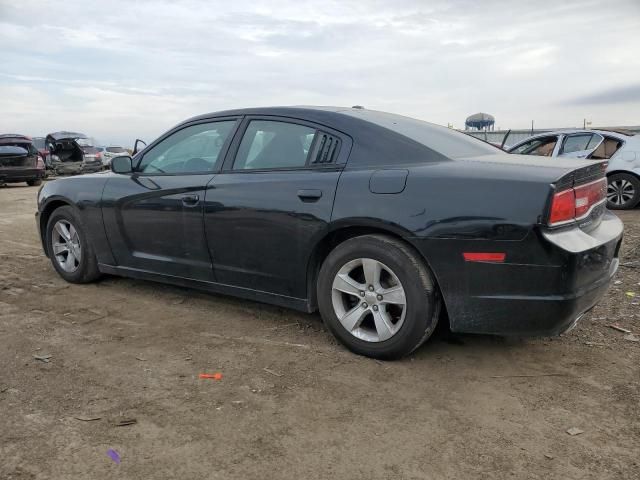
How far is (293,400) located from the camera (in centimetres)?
279

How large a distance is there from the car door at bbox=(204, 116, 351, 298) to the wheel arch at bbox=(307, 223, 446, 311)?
4cm

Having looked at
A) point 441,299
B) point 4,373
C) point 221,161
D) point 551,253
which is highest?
point 221,161

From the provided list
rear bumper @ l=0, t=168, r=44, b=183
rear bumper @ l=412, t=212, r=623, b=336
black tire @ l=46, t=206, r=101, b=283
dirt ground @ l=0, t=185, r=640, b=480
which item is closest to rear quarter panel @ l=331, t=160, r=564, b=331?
rear bumper @ l=412, t=212, r=623, b=336

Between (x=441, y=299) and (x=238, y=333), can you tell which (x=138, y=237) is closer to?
(x=238, y=333)

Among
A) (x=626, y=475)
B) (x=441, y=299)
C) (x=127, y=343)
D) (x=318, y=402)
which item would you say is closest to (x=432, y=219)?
(x=441, y=299)

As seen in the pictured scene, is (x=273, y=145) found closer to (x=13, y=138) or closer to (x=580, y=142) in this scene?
(x=580, y=142)

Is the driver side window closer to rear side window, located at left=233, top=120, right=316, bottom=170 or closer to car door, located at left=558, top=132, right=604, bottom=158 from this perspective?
rear side window, located at left=233, top=120, right=316, bottom=170

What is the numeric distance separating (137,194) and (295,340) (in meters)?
1.74

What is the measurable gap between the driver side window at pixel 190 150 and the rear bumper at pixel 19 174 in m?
13.2

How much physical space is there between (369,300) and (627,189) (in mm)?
8032

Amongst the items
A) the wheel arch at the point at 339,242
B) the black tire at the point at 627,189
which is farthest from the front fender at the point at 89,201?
the black tire at the point at 627,189

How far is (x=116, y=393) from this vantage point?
286 centimetres

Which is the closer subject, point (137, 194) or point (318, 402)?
point (318, 402)

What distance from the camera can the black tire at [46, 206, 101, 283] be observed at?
15.7 ft
